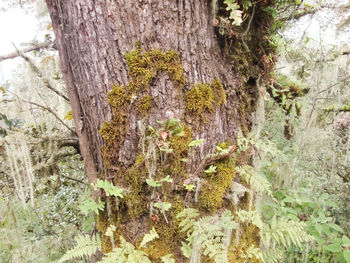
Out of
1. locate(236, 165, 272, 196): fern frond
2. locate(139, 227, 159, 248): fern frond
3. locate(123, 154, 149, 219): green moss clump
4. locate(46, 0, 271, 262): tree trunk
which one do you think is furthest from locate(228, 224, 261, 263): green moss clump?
locate(123, 154, 149, 219): green moss clump

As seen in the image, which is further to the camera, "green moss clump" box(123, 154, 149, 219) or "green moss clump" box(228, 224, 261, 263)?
"green moss clump" box(228, 224, 261, 263)

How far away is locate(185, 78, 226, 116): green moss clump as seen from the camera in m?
Answer: 1.37

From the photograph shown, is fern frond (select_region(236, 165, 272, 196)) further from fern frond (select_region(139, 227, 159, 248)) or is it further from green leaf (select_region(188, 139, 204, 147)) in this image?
fern frond (select_region(139, 227, 159, 248))

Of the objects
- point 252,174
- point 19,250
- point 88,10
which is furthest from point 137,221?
point 19,250

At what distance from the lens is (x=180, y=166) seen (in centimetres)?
138

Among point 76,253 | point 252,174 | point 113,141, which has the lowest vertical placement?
point 76,253

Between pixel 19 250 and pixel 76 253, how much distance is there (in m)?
1.72

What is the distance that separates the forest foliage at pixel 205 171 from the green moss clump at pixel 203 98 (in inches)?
6.0

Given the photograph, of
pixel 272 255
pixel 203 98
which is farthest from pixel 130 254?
pixel 272 255

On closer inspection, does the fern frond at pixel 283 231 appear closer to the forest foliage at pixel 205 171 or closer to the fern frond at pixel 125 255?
the forest foliage at pixel 205 171

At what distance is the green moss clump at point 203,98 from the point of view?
137 cm

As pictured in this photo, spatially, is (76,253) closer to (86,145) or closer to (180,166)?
(86,145)

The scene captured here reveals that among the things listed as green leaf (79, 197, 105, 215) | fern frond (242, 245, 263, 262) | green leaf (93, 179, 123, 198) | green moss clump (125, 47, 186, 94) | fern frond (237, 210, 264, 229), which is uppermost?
green moss clump (125, 47, 186, 94)

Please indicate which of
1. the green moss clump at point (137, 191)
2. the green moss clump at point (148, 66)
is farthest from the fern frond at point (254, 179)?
the green moss clump at point (148, 66)
